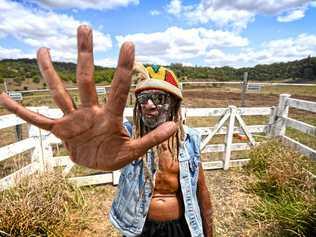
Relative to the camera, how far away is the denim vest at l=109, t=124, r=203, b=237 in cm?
158

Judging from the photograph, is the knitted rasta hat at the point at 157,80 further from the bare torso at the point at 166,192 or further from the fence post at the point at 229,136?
the fence post at the point at 229,136

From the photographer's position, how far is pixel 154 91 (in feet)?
4.74

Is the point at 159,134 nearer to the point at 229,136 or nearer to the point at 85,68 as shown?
the point at 85,68

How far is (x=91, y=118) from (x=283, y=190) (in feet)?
11.9

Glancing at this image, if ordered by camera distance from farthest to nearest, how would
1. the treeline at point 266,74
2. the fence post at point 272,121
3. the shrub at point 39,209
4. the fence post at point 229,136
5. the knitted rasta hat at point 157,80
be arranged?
the treeline at point 266,74, the fence post at point 272,121, the fence post at point 229,136, the shrub at point 39,209, the knitted rasta hat at point 157,80

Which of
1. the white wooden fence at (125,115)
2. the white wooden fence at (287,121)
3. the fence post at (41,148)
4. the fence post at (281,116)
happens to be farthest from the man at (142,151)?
the fence post at (281,116)

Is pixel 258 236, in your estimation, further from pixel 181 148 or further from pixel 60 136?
pixel 60 136

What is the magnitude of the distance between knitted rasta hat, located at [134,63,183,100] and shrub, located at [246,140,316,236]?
2370mm

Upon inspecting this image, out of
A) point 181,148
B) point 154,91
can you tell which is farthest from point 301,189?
point 154,91

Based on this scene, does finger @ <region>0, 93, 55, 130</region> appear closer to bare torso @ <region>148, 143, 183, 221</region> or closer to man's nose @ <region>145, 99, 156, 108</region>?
man's nose @ <region>145, 99, 156, 108</region>

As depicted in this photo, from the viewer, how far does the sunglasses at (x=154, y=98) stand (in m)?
1.45

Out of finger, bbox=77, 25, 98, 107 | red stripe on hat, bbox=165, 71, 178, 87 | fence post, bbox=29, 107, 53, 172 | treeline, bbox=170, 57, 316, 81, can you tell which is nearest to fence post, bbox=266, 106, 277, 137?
fence post, bbox=29, 107, 53, 172

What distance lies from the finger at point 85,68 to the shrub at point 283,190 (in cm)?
291

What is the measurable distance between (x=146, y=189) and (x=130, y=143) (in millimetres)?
773
